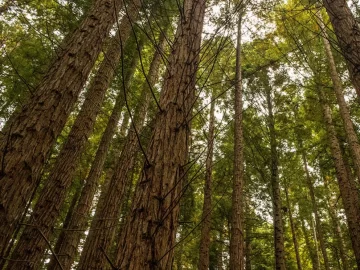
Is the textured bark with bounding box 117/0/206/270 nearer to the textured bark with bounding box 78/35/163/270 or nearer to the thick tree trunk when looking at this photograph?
the thick tree trunk

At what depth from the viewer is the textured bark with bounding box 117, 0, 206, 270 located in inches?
56.2

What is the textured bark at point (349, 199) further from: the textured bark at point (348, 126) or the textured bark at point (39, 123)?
the textured bark at point (39, 123)

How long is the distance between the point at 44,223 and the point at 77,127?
1784mm

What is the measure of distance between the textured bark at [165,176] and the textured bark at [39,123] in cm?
72

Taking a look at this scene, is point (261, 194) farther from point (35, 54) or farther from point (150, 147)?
point (150, 147)

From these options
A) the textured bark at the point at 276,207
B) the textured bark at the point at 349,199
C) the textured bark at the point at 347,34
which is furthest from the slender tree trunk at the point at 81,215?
the textured bark at the point at 349,199

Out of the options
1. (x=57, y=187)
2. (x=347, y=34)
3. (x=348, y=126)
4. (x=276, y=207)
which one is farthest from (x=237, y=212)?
(x=347, y=34)

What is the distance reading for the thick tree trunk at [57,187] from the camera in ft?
11.8

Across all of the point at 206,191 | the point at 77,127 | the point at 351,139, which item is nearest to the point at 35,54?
the point at 77,127

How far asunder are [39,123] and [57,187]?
158cm

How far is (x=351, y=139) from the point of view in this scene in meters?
7.02

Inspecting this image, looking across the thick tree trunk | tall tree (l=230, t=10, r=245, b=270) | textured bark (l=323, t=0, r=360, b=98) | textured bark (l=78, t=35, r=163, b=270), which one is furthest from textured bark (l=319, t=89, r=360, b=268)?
the thick tree trunk

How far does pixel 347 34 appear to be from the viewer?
3.43m

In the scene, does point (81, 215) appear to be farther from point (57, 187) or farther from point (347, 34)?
point (347, 34)
